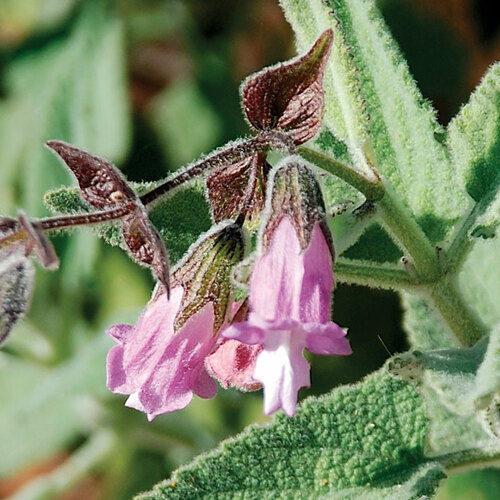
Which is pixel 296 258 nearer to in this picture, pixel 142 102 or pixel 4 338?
pixel 4 338

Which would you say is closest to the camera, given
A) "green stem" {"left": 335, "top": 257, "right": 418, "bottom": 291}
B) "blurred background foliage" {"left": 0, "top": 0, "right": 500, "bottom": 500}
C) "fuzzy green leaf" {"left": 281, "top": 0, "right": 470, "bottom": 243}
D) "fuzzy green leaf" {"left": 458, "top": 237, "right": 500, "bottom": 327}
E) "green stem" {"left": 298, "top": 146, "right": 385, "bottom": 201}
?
"green stem" {"left": 298, "top": 146, "right": 385, "bottom": 201}

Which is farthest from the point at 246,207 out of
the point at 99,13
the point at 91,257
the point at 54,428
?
the point at 99,13

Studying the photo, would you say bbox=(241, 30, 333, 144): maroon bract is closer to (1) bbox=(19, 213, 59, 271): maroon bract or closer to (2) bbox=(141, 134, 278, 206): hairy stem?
(2) bbox=(141, 134, 278, 206): hairy stem

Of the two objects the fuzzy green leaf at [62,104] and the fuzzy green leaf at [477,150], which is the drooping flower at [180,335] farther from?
the fuzzy green leaf at [62,104]

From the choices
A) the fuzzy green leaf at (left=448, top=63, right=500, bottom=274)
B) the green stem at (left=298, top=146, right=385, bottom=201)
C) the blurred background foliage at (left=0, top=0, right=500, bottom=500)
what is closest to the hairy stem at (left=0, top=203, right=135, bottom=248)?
the green stem at (left=298, top=146, right=385, bottom=201)

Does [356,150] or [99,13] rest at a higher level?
[99,13]

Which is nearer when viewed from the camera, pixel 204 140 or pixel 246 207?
pixel 246 207
